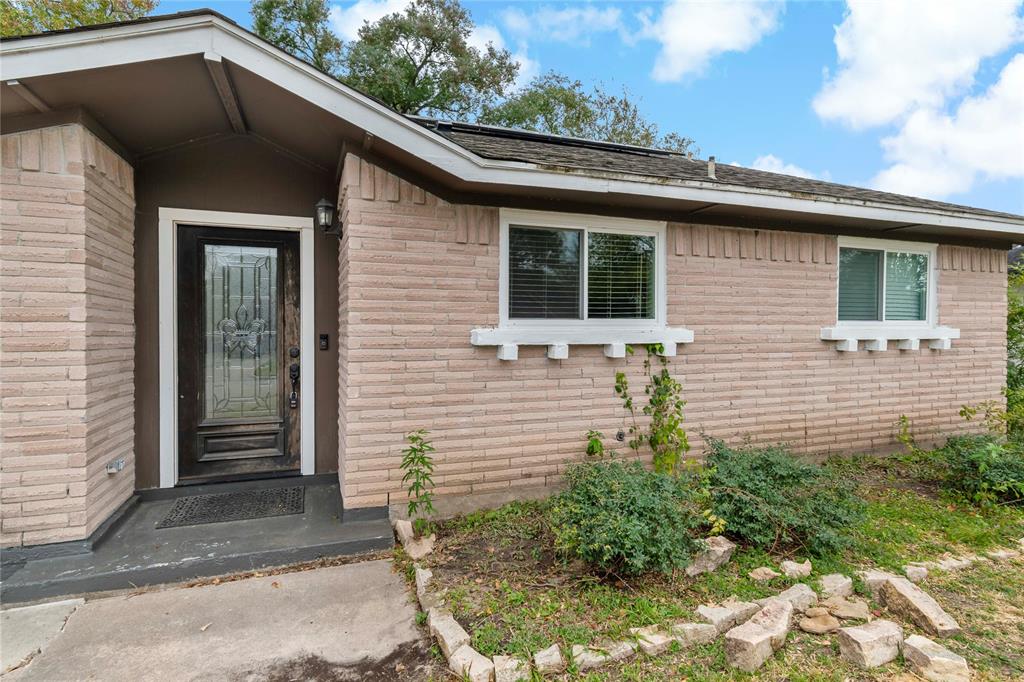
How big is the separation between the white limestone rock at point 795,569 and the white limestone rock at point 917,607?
38 cm

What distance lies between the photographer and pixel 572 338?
418 cm

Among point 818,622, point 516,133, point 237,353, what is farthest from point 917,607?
point 516,133

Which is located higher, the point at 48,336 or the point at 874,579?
the point at 48,336

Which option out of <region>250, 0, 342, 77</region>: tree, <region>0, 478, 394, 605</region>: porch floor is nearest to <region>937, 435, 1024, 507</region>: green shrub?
<region>0, 478, 394, 605</region>: porch floor

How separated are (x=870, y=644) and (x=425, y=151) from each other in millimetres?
3880

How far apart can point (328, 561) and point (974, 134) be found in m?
22.5

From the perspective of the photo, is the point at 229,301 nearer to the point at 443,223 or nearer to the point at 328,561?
the point at 443,223

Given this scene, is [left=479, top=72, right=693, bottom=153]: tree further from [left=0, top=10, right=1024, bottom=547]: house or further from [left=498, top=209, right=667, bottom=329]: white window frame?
[left=498, top=209, right=667, bottom=329]: white window frame

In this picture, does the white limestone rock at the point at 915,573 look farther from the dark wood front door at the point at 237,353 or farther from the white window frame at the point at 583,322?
the dark wood front door at the point at 237,353

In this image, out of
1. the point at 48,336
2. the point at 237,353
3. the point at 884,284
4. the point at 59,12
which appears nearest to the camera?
the point at 48,336

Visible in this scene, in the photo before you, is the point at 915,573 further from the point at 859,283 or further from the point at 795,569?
→ the point at 859,283

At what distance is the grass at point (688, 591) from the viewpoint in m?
2.26

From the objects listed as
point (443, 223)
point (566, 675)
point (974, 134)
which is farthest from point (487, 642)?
point (974, 134)

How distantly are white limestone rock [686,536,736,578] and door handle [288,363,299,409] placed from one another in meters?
3.62
